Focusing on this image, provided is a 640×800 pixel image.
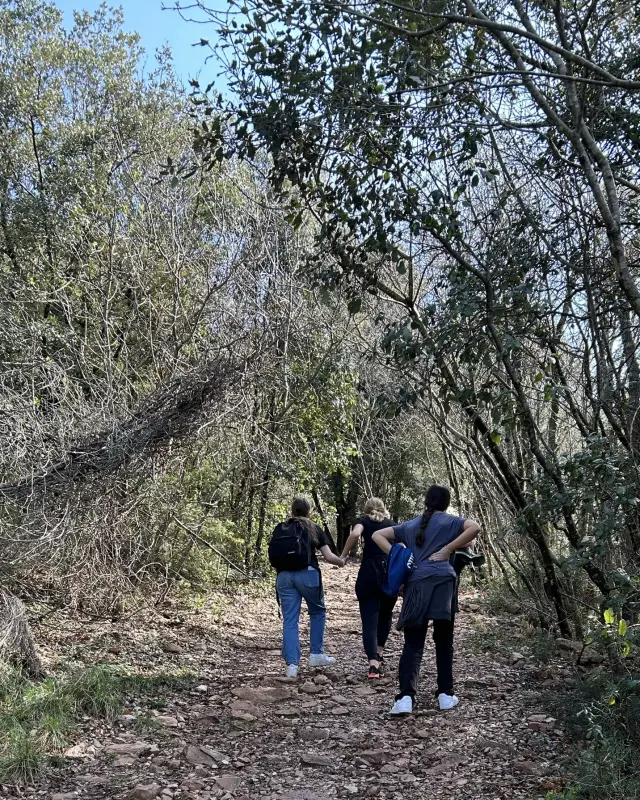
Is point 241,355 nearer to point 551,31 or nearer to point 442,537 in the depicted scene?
point 442,537

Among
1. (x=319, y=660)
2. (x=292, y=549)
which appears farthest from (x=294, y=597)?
(x=319, y=660)

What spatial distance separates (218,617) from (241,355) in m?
3.78

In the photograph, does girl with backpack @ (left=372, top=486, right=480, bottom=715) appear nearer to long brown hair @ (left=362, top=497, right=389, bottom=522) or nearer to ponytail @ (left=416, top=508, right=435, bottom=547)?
ponytail @ (left=416, top=508, right=435, bottom=547)

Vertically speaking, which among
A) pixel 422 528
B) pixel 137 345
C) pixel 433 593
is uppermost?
pixel 137 345

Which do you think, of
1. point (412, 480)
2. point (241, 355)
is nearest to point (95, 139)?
point (241, 355)

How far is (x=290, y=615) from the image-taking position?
650 centimetres

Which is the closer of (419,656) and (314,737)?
(314,737)

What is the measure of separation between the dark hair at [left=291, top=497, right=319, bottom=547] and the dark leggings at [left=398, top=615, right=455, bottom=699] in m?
1.55

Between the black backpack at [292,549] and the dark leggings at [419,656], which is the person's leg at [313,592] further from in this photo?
the dark leggings at [419,656]

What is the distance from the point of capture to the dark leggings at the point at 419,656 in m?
5.25

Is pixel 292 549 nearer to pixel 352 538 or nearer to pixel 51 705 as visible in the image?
pixel 352 538

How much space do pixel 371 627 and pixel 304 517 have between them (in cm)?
123

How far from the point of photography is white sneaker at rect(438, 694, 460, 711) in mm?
5266

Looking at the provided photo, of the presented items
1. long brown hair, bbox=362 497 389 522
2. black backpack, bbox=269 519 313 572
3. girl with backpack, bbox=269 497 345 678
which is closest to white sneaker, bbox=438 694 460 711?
girl with backpack, bbox=269 497 345 678
